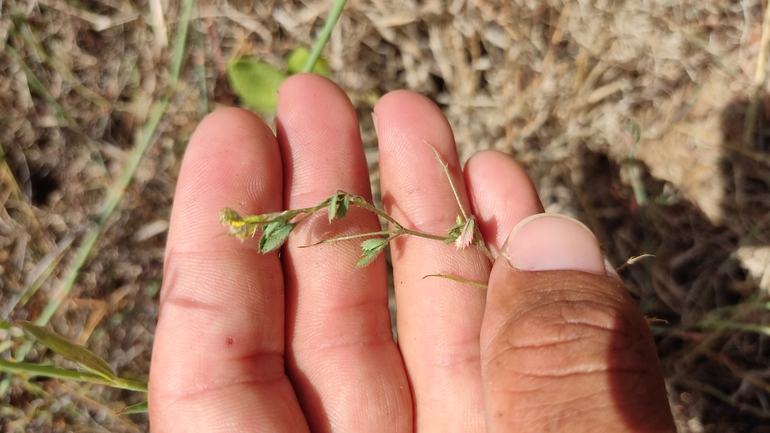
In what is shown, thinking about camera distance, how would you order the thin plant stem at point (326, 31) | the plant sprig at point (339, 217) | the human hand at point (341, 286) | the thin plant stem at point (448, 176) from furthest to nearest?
the thin plant stem at point (326, 31), the thin plant stem at point (448, 176), the human hand at point (341, 286), the plant sprig at point (339, 217)

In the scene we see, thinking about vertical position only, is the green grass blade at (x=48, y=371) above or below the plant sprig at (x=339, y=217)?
below

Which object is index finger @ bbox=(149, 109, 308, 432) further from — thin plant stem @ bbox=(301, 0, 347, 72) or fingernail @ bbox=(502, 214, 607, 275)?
fingernail @ bbox=(502, 214, 607, 275)

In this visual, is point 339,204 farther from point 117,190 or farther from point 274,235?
point 117,190

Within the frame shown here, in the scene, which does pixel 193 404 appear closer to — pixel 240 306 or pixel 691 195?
pixel 240 306

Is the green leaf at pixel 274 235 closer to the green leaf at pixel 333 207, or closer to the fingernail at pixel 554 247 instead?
the green leaf at pixel 333 207

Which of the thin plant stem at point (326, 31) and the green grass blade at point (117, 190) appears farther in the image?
the green grass blade at point (117, 190)

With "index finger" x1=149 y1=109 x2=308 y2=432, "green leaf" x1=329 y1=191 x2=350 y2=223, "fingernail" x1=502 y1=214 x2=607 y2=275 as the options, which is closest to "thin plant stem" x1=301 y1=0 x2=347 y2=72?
"index finger" x1=149 y1=109 x2=308 y2=432

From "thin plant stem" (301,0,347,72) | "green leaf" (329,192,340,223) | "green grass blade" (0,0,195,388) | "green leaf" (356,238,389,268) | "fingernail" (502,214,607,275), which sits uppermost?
"thin plant stem" (301,0,347,72)

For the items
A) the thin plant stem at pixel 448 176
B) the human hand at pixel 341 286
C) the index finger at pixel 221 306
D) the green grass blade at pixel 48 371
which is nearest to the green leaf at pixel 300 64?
the human hand at pixel 341 286
